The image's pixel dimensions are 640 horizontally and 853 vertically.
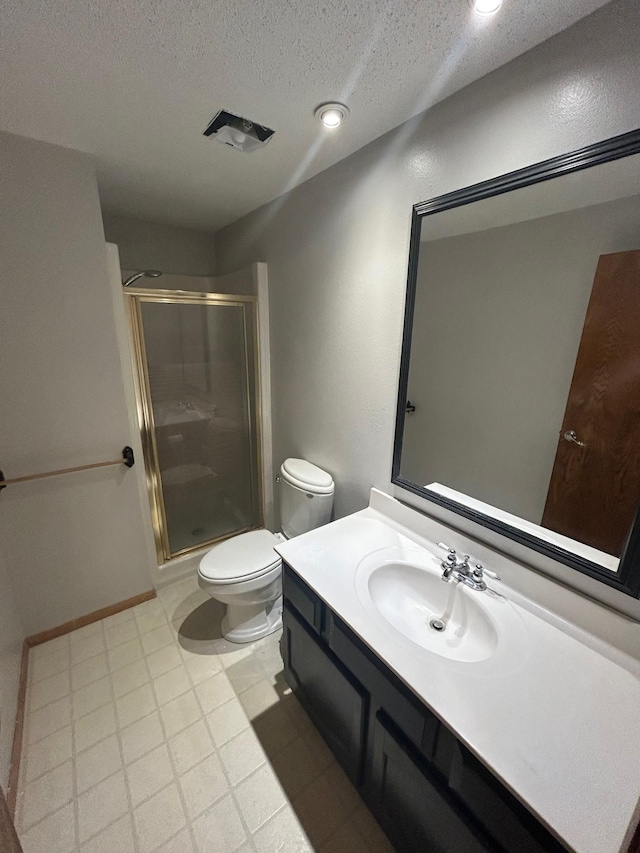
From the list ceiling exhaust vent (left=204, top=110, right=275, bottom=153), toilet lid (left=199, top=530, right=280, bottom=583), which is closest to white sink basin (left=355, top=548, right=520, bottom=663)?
toilet lid (left=199, top=530, right=280, bottom=583)

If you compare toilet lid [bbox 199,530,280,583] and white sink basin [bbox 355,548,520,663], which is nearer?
white sink basin [bbox 355,548,520,663]

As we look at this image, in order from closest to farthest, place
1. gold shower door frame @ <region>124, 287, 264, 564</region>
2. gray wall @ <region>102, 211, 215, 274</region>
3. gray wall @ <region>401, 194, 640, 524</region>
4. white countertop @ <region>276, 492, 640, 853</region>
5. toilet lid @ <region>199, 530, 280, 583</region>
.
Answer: white countertop @ <region>276, 492, 640, 853</region> → gray wall @ <region>401, 194, 640, 524</region> → toilet lid @ <region>199, 530, 280, 583</region> → gold shower door frame @ <region>124, 287, 264, 564</region> → gray wall @ <region>102, 211, 215, 274</region>

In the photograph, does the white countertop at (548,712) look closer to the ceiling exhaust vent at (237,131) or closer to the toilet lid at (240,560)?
the toilet lid at (240,560)

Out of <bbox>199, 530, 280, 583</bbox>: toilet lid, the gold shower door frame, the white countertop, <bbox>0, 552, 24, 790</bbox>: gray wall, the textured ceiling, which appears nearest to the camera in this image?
the white countertop

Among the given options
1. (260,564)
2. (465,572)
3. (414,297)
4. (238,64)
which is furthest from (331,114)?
(260,564)

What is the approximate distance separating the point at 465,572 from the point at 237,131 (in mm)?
1750

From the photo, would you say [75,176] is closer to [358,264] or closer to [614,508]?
[358,264]

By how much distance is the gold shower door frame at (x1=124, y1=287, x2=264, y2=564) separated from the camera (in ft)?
6.18

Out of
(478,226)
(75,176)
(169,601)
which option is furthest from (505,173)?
(169,601)

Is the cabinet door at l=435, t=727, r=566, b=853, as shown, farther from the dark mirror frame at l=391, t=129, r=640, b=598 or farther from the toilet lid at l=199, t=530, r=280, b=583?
the toilet lid at l=199, t=530, r=280, b=583

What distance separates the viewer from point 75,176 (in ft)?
4.74

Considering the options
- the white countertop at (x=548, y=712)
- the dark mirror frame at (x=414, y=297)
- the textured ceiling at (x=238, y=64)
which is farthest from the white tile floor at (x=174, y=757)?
the textured ceiling at (x=238, y=64)

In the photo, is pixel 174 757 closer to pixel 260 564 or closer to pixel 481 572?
pixel 260 564

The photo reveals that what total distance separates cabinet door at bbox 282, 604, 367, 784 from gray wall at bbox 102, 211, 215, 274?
2332 mm
